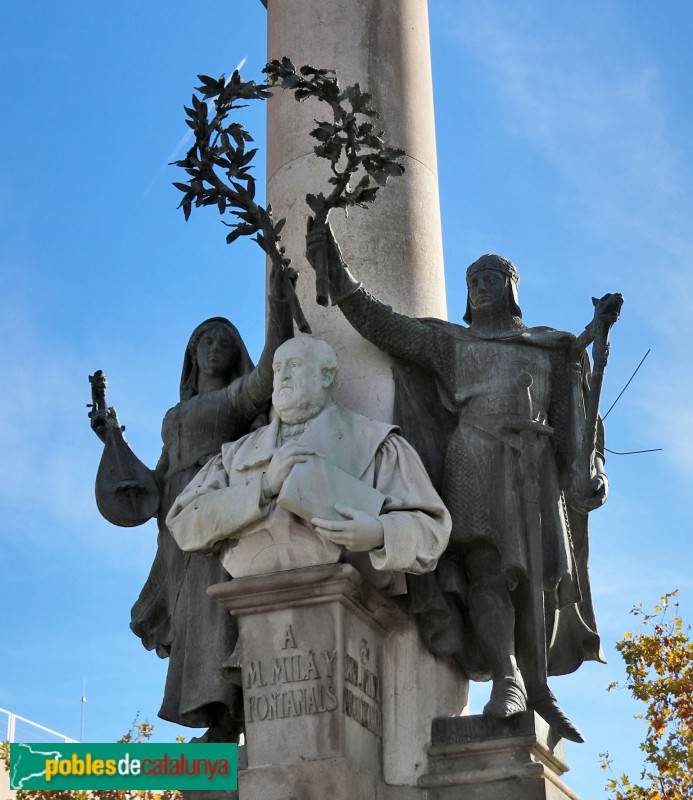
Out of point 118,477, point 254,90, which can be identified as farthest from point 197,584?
point 254,90

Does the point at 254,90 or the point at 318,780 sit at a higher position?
the point at 254,90

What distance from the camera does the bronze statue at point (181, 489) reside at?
951 centimetres

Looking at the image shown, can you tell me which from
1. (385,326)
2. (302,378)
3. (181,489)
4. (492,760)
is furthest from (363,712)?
(385,326)

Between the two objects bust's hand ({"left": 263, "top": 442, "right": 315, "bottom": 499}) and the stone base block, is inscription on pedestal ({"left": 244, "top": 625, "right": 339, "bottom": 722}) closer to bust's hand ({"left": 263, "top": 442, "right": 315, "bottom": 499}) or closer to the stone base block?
the stone base block

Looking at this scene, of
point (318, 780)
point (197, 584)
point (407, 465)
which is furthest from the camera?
point (197, 584)

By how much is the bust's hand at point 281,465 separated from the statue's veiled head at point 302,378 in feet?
1.30

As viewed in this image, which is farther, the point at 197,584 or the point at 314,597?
the point at 197,584

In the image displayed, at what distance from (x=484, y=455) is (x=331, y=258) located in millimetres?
1528

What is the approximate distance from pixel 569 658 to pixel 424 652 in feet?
3.67

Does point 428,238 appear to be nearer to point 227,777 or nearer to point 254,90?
point 254,90

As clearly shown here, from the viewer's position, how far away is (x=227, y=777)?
28.9 ft

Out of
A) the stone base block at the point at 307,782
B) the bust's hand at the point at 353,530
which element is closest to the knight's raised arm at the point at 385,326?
the bust's hand at the point at 353,530

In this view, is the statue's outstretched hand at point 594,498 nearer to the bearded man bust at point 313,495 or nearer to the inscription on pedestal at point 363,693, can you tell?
the bearded man bust at point 313,495

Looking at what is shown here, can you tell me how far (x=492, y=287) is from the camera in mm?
10055
